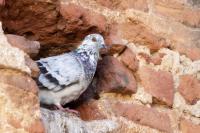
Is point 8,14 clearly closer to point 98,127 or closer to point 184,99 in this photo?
point 98,127

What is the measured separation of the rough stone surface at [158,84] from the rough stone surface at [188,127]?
81 mm

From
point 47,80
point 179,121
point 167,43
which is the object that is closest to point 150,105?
point 179,121

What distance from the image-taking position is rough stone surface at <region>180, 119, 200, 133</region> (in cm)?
217

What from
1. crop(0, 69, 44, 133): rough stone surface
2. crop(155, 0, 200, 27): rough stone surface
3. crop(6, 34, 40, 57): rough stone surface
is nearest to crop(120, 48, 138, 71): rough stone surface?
crop(155, 0, 200, 27): rough stone surface

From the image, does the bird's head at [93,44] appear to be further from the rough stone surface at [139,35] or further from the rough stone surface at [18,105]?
the rough stone surface at [18,105]

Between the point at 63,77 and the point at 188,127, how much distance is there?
513mm

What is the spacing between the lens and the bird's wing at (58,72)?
1.90 metres

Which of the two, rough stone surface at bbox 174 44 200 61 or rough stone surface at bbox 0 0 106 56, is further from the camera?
rough stone surface at bbox 174 44 200 61

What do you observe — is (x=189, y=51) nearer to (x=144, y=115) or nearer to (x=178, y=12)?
(x=178, y=12)

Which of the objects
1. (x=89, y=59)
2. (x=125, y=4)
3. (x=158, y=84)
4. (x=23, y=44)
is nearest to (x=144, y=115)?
(x=158, y=84)

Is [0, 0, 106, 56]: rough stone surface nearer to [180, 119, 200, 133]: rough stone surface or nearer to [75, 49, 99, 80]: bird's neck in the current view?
[75, 49, 99, 80]: bird's neck

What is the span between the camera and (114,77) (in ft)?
6.88

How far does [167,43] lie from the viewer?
2.26 meters

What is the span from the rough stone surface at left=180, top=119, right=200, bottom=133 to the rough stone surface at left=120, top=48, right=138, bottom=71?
0.81 ft
